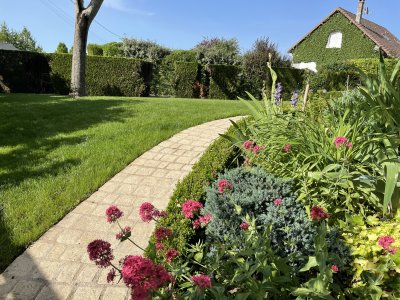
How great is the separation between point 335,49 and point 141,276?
29409mm

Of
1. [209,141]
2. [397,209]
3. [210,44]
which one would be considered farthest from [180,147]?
[210,44]

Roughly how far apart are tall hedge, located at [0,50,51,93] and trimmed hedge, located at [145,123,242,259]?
43.4ft

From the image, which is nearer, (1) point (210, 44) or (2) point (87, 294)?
(2) point (87, 294)

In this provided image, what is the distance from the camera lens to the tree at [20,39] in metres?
51.0

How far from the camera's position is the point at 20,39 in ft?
175

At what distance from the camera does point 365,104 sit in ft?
9.81

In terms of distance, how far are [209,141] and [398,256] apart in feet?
13.8

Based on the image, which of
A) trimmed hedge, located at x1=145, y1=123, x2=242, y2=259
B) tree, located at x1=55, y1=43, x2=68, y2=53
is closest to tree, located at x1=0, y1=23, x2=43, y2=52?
tree, located at x1=55, y1=43, x2=68, y2=53

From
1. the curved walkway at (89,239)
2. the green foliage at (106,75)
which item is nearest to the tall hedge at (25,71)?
the green foliage at (106,75)

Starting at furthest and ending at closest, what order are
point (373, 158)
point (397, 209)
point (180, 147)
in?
point (180, 147)
point (373, 158)
point (397, 209)

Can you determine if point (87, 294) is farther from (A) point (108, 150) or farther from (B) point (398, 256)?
(A) point (108, 150)

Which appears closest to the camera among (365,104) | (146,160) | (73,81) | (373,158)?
(373,158)

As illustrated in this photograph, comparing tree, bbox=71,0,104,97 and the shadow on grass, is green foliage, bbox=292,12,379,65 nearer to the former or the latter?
tree, bbox=71,0,104,97

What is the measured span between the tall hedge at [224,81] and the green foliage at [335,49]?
1289 cm
